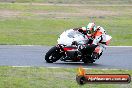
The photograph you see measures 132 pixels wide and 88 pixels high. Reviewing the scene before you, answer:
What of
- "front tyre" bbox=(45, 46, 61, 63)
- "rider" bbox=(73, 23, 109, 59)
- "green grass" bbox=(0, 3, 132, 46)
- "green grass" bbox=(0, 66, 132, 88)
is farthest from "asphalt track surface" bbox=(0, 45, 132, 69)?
"green grass" bbox=(0, 3, 132, 46)

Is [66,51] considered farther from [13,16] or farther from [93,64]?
[13,16]

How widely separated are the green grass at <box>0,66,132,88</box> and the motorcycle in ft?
6.52

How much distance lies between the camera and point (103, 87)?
10.9m

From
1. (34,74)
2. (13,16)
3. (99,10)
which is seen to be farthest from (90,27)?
(99,10)

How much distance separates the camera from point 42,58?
1828 centimetres

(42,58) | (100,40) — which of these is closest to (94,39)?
(100,40)

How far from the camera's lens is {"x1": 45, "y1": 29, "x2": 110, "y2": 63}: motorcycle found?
16.9 m

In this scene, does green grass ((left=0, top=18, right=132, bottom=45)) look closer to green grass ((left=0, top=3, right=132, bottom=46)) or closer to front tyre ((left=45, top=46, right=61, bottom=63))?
green grass ((left=0, top=3, right=132, bottom=46))

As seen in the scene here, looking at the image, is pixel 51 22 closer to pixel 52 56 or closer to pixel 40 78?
pixel 52 56

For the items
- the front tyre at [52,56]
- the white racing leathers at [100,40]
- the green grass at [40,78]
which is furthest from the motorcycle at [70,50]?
the green grass at [40,78]

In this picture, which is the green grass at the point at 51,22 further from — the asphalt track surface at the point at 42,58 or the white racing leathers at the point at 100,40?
the white racing leathers at the point at 100,40

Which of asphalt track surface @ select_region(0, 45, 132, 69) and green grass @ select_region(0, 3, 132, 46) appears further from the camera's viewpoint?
green grass @ select_region(0, 3, 132, 46)

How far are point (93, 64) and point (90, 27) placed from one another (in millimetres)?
1228

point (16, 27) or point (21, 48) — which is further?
point (16, 27)
